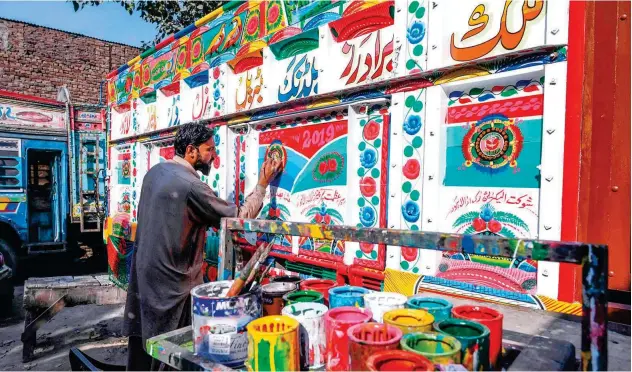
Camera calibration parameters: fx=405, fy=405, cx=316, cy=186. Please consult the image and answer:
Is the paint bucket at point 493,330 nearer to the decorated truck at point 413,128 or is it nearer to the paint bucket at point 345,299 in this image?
the decorated truck at point 413,128

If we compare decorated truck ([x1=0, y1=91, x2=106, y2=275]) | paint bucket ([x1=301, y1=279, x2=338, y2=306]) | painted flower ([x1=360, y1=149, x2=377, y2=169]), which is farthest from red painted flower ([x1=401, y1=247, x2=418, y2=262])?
decorated truck ([x1=0, y1=91, x2=106, y2=275])

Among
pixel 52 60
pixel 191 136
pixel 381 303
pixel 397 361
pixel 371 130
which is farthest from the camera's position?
pixel 52 60

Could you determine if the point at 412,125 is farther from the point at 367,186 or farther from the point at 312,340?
the point at 312,340

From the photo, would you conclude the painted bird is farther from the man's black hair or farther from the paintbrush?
the paintbrush

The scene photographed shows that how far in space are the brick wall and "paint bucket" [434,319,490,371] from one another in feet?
45.9

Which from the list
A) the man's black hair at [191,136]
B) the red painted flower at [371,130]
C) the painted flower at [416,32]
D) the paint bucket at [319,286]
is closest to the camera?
the paint bucket at [319,286]

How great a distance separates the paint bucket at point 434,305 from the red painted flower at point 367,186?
57.4 inches

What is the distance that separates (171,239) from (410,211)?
1471 mm

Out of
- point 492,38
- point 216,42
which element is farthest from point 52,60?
point 492,38

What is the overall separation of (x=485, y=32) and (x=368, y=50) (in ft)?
2.77

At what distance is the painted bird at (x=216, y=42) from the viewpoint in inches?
167

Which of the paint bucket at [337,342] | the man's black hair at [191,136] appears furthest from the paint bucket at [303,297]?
the man's black hair at [191,136]

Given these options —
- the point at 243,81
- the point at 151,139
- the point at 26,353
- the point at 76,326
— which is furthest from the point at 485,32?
the point at 76,326

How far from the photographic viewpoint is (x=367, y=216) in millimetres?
2943
